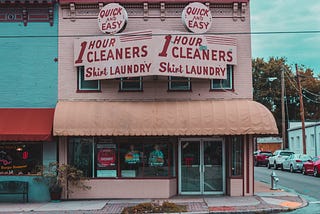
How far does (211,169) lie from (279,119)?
50.0m

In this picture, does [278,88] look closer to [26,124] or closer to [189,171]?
[189,171]

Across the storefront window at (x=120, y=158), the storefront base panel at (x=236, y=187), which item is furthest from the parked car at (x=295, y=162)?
the storefront window at (x=120, y=158)

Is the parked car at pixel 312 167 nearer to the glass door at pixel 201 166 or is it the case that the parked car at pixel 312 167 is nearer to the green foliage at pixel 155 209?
the glass door at pixel 201 166

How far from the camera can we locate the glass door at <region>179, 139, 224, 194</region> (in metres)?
19.6

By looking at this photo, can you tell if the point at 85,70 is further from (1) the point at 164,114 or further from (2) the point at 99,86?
(1) the point at 164,114

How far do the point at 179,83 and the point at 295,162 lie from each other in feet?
61.7

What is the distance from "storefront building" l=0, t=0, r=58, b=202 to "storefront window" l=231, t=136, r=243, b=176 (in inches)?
281

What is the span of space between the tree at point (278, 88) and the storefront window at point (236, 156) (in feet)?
152

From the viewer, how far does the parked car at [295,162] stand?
34.4 m

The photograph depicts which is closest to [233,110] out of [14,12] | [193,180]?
[193,180]

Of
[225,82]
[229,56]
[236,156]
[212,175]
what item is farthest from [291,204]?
[229,56]

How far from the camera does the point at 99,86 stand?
19.3 metres

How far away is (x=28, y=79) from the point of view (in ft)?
63.2

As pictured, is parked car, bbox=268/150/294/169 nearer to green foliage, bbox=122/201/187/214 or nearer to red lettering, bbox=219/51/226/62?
red lettering, bbox=219/51/226/62
